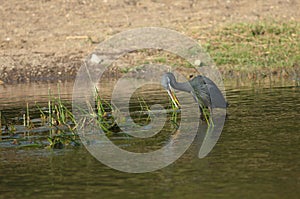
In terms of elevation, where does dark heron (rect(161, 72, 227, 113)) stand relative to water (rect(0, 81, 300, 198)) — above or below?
above

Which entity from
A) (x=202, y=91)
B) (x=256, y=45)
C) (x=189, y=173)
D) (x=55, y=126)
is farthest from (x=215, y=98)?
(x=256, y=45)

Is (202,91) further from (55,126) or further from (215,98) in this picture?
(55,126)

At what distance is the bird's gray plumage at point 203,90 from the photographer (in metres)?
10.3

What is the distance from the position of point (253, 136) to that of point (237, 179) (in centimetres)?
196

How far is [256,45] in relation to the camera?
16438mm

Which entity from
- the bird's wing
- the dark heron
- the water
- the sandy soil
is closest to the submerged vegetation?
the water

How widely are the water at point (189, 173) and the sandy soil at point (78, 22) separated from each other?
799cm

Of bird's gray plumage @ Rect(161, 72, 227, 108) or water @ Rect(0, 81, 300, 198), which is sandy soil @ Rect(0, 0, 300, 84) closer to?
bird's gray plumage @ Rect(161, 72, 227, 108)

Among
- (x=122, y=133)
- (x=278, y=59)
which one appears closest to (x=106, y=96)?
(x=122, y=133)

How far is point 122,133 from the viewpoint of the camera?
9.06 m

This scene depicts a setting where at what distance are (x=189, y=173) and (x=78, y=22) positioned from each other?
1218cm

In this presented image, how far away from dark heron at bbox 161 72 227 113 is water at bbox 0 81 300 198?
1.26 metres

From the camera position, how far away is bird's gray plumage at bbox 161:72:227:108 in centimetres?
1033

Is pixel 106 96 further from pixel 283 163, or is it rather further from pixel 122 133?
pixel 283 163
